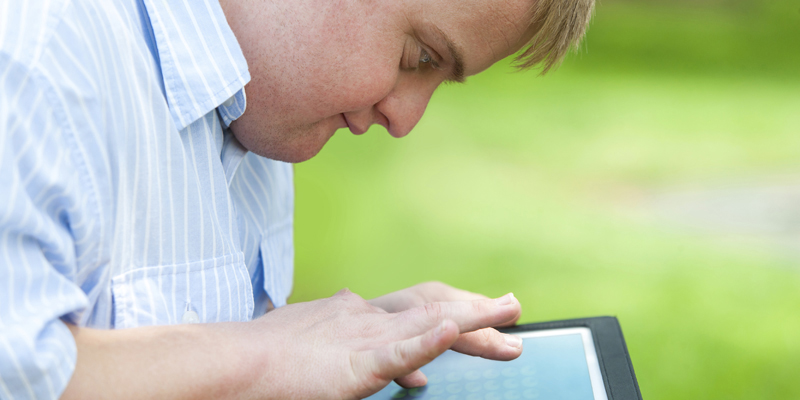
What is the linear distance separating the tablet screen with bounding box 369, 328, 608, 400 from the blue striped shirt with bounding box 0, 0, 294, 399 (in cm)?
22

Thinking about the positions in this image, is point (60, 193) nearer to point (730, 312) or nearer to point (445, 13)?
point (445, 13)

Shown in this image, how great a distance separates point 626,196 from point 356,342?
1.36 meters

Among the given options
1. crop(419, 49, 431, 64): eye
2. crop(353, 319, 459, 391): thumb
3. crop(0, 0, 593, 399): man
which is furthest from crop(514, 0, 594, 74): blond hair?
crop(353, 319, 459, 391): thumb

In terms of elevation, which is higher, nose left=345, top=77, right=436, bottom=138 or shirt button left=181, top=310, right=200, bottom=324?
nose left=345, top=77, right=436, bottom=138

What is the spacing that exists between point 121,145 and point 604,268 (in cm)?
123

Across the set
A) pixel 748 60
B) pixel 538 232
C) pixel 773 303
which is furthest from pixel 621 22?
pixel 773 303

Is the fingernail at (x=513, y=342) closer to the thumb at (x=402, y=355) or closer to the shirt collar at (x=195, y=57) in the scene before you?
the thumb at (x=402, y=355)

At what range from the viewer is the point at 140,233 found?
0.46m

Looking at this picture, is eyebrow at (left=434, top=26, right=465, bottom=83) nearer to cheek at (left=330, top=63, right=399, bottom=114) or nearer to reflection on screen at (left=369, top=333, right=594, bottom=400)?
cheek at (left=330, top=63, right=399, bottom=114)

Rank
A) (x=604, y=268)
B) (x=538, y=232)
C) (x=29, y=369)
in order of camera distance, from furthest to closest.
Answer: (x=538, y=232) → (x=604, y=268) → (x=29, y=369)

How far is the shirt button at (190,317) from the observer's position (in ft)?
1.65

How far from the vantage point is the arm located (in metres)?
0.38

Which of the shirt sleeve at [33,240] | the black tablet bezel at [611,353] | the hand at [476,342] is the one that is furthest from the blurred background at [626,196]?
the shirt sleeve at [33,240]

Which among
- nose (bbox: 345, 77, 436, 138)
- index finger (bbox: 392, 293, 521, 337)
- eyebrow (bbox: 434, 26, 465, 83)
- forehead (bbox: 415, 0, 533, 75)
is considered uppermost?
forehead (bbox: 415, 0, 533, 75)
